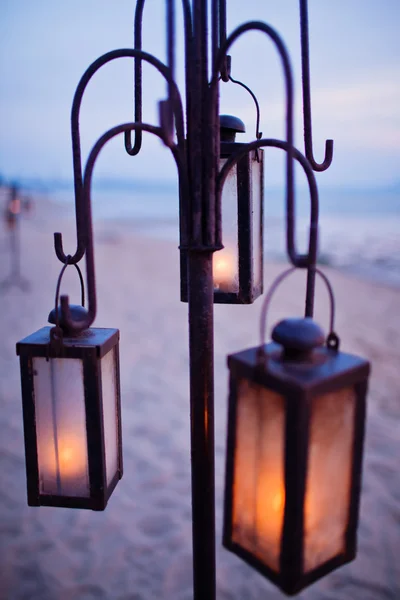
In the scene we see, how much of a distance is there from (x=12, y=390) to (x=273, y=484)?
4424 mm

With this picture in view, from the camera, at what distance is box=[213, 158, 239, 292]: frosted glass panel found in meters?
1.46

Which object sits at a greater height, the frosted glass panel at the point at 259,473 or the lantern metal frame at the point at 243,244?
the lantern metal frame at the point at 243,244

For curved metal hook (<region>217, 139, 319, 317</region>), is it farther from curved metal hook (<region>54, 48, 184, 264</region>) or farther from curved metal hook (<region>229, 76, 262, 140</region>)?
curved metal hook (<region>229, 76, 262, 140</region>)

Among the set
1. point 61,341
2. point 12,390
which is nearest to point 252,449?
point 61,341

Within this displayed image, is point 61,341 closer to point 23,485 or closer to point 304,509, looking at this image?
point 304,509

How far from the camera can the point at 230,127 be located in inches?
56.4

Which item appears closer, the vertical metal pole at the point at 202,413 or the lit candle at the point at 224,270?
the vertical metal pole at the point at 202,413

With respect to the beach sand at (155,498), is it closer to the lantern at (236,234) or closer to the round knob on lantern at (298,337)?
the lantern at (236,234)

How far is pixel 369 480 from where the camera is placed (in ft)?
11.8

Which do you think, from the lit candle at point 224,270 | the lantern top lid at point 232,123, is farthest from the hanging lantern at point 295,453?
the lantern top lid at point 232,123

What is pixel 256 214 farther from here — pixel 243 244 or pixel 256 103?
pixel 256 103

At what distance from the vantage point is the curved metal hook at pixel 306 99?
1.29 metres

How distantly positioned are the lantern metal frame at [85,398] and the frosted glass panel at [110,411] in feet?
0.12

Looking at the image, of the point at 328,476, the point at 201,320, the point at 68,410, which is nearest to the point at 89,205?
the point at 201,320
